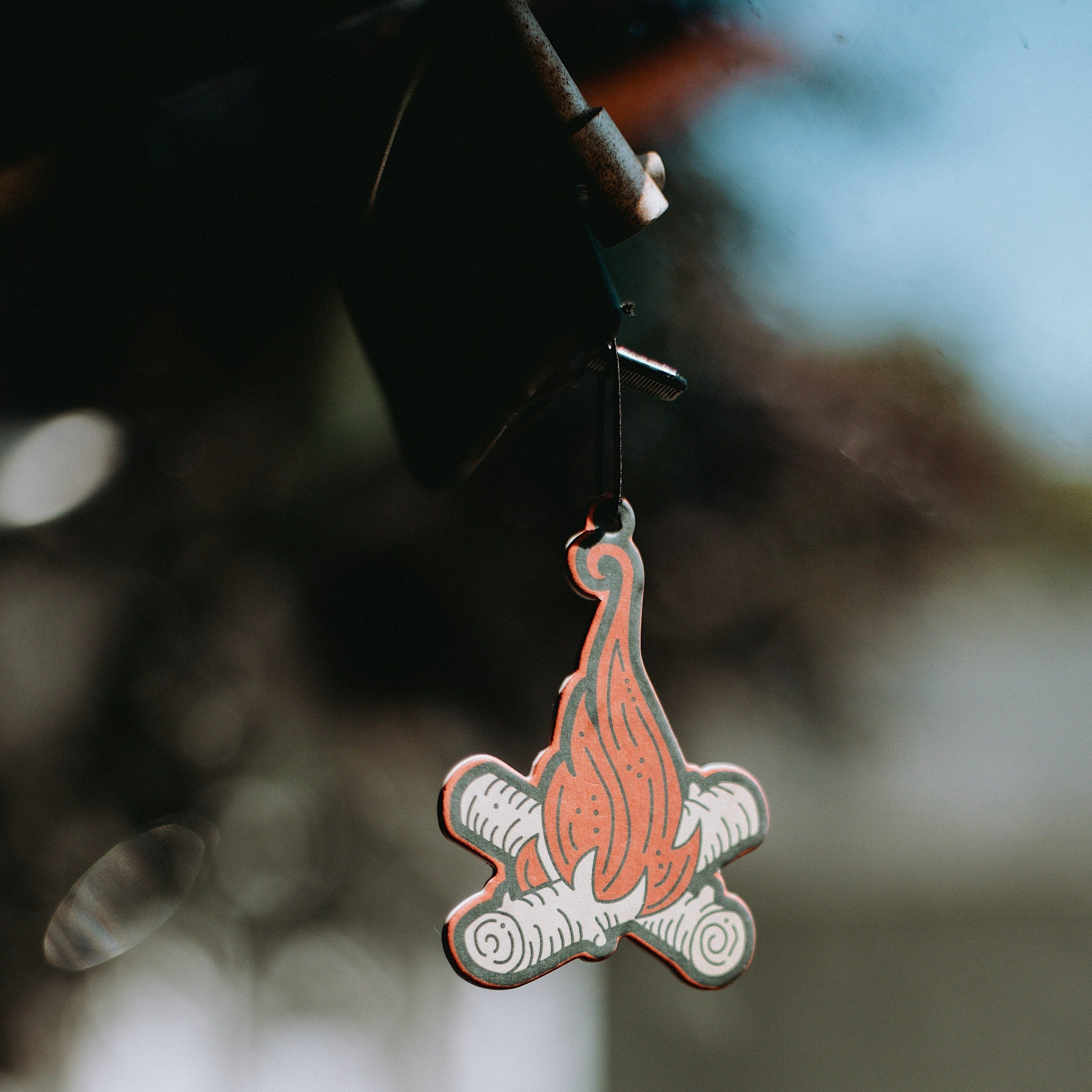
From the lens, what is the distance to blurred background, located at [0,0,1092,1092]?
1003 mm

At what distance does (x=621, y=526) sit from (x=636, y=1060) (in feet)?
4.53

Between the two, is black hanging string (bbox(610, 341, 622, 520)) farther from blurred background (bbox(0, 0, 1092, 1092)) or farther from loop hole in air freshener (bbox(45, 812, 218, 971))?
loop hole in air freshener (bbox(45, 812, 218, 971))

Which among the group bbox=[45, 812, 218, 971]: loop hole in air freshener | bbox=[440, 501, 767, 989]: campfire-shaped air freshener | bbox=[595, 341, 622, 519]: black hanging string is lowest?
bbox=[45, 812, 218, 971]: loop hole in air freshener

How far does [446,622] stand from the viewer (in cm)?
121

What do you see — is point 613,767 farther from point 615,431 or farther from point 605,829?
point 615,431

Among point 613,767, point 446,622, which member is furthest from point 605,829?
point 446,622

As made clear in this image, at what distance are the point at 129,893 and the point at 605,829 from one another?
109 cm

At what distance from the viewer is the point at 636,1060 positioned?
1445 millimetres

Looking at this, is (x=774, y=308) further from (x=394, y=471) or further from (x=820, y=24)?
(x=394, y=471)

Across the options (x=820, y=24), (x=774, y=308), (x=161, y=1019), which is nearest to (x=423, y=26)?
(x=820, y=24)

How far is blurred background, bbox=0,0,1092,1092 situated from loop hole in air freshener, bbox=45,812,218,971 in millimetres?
22

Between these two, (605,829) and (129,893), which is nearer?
(605,829)

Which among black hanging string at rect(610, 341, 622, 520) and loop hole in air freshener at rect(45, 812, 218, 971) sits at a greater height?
black hanging string at rect(610, 341, 622, 520)

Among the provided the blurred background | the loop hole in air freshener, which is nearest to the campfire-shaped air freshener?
the blurred background
